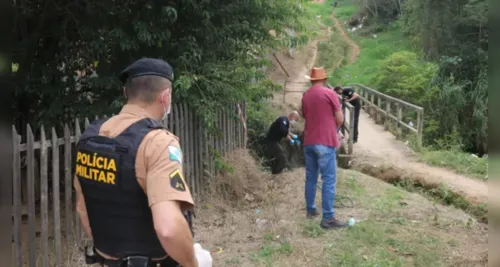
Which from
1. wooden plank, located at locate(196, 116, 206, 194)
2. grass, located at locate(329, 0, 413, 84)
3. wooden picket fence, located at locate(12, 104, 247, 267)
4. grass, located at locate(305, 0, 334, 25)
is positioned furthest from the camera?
grass, located at locate(305, 0, 334, 25)

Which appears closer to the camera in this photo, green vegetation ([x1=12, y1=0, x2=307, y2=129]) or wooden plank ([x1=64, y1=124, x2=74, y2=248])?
wooden plank ([x1=64, y1=124, x2=74, y2=248])

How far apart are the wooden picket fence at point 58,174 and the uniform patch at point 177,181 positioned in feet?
5.25

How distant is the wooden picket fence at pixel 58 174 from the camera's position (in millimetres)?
4199

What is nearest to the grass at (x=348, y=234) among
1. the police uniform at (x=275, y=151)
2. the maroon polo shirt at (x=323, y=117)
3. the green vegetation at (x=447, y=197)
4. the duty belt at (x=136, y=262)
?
the green vegetation at (x=447, y=197)

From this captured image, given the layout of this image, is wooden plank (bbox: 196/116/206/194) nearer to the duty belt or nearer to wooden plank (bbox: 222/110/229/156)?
wooden plank (bbox: 222/110/229/156)

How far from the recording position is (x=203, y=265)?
7.83 ft

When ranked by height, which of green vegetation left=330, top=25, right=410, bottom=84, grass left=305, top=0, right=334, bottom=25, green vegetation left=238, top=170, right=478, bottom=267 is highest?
grass left=305, top=0, right=334, bottom=25

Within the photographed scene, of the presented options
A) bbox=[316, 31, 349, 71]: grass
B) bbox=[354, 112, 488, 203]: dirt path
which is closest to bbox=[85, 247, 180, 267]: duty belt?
bbox=[354, 112, 488, 203]: dirt path

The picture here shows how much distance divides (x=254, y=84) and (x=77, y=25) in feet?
9.49

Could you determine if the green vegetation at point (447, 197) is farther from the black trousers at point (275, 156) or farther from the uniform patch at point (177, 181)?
the uniform patch at point (177, 181)

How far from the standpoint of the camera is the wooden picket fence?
4.20 meters

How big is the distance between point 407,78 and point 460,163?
37.6 ft

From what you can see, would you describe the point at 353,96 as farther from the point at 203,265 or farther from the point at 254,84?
the point at 203,265

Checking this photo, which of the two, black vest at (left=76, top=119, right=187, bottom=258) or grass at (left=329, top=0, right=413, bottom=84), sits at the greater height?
grass at (left=329, top=0, right=413, bottom=84)
